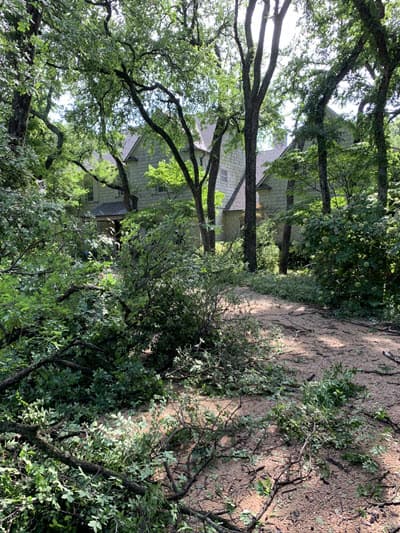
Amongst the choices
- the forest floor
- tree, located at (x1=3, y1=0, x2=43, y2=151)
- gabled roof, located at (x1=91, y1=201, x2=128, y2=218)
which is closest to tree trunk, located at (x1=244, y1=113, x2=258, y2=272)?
tree, located at (x1=3, y1=0, x2=43, y2=151)

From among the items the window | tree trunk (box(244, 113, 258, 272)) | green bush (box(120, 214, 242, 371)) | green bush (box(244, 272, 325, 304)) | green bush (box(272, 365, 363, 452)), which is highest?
the window

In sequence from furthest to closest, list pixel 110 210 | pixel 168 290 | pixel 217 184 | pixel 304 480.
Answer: pixel 110 210 → pixel 217 184 → pixel 168 290 → pixel 304 480

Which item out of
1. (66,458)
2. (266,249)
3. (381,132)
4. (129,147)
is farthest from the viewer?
(129,147)

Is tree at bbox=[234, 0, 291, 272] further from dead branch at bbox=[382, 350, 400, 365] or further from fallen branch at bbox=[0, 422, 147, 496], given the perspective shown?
fallen branch at bbox=[0, 422, 147, 496]

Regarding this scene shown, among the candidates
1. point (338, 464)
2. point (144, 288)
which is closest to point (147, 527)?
point (338, 464)

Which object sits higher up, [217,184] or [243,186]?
[243,186]

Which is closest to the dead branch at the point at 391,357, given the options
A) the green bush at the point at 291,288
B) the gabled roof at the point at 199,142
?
the green bush at the point at 291,288

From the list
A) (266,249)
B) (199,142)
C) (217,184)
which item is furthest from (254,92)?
(217,184)

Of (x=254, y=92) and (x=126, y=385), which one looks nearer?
(x=126, y=385)

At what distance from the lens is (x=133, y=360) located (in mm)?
2576

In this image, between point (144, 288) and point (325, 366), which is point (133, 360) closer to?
point (144, 288)

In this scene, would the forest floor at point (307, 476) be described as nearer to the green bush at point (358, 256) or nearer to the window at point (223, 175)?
the green bush at point (358, 256)

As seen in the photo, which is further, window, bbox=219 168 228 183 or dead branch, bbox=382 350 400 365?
window, bbox=219 168 228 183

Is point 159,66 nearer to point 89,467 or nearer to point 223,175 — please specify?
point 223,175
